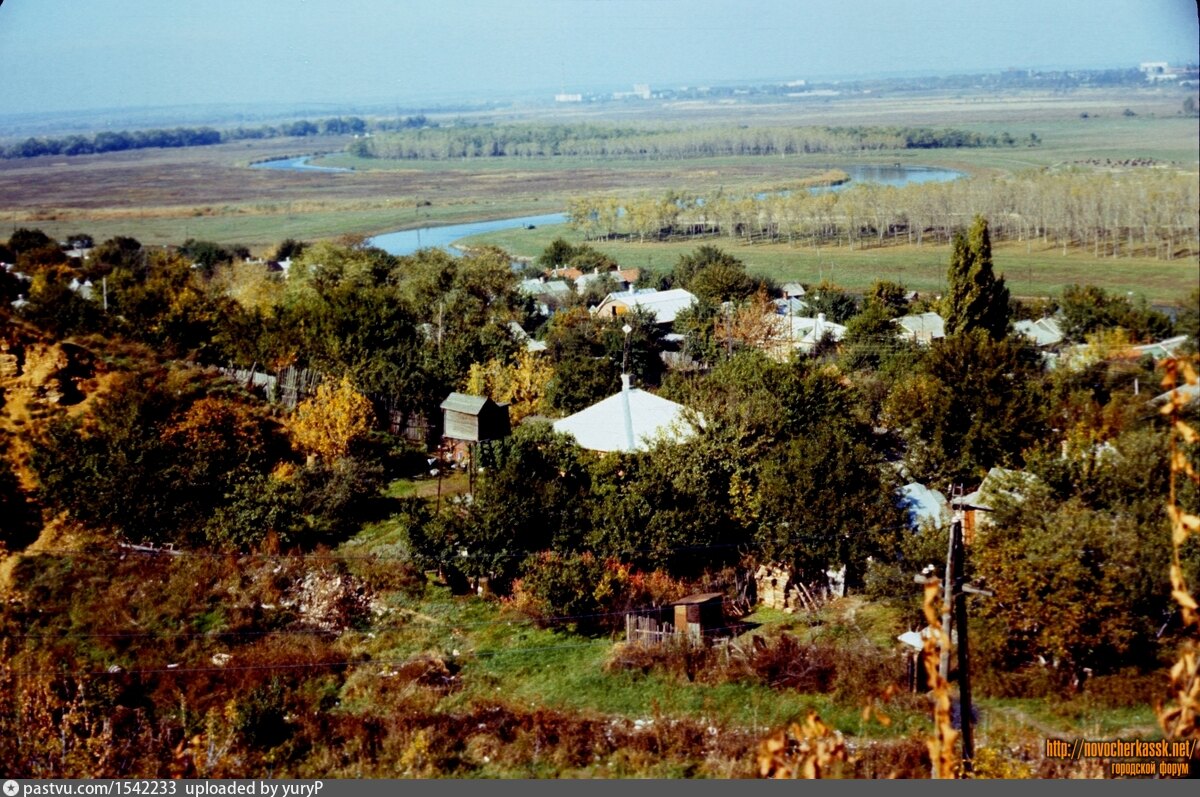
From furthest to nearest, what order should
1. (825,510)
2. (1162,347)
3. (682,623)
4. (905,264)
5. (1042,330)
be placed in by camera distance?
(905,264) → (1042,330) → (1162,347) → (825,510) → (682,623)

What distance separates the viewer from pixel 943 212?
651 inches

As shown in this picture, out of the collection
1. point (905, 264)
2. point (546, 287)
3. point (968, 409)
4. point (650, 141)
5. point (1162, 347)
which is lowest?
point (968, 409)

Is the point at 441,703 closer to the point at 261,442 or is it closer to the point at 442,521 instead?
the point at 442,521

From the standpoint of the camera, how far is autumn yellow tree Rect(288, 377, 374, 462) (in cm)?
1132

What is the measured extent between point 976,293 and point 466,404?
22.4ft

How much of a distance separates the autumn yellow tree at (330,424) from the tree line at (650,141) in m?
13.3

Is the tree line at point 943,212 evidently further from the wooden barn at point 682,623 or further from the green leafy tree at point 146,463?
the green leafy tree at point 146,463

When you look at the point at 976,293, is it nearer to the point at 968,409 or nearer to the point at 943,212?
the point at 968,409

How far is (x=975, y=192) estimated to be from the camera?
639 inches

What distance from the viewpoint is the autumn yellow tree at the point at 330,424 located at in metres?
11.3

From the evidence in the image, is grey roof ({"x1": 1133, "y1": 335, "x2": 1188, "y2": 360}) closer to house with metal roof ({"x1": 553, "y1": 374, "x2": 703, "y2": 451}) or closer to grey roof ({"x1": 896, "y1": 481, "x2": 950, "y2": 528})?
grey roof ({"x1": 896, "y1": 481, "x2": 950, "y2": 528})

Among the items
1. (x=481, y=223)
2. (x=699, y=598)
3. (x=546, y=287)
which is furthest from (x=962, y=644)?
(x=481, y=223)

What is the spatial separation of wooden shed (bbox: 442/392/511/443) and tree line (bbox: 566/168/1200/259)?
7.05m

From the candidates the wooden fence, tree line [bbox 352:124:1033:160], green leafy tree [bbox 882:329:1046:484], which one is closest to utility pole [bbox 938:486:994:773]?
the wooden fence
